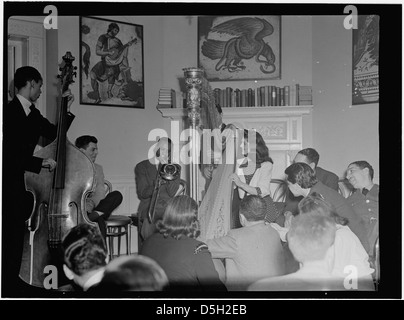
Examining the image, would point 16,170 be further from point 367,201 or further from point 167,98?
point 367,201

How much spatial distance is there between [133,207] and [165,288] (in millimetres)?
613

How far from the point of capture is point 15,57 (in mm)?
3879

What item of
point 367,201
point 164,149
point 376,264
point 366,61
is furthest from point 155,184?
point 366,61

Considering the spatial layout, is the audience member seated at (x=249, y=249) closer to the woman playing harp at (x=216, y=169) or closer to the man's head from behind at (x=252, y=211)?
the man's head from behind at (x=252, y=211)

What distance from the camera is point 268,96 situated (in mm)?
4457

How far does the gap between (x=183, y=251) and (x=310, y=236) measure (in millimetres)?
736

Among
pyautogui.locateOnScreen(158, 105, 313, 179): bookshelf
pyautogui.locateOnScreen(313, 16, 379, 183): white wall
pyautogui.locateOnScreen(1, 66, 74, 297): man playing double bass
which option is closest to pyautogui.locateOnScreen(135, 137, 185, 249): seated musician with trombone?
pyautogui.locateOnScreen(158, 105, 313, 179): bookshelf

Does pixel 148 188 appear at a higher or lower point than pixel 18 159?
lower

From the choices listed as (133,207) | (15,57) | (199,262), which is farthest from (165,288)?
(15,57)

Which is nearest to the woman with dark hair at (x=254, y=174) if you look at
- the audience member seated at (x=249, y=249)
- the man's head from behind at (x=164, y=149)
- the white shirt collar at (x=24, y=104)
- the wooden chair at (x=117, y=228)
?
the audience member seated at (x=249, y=249)
